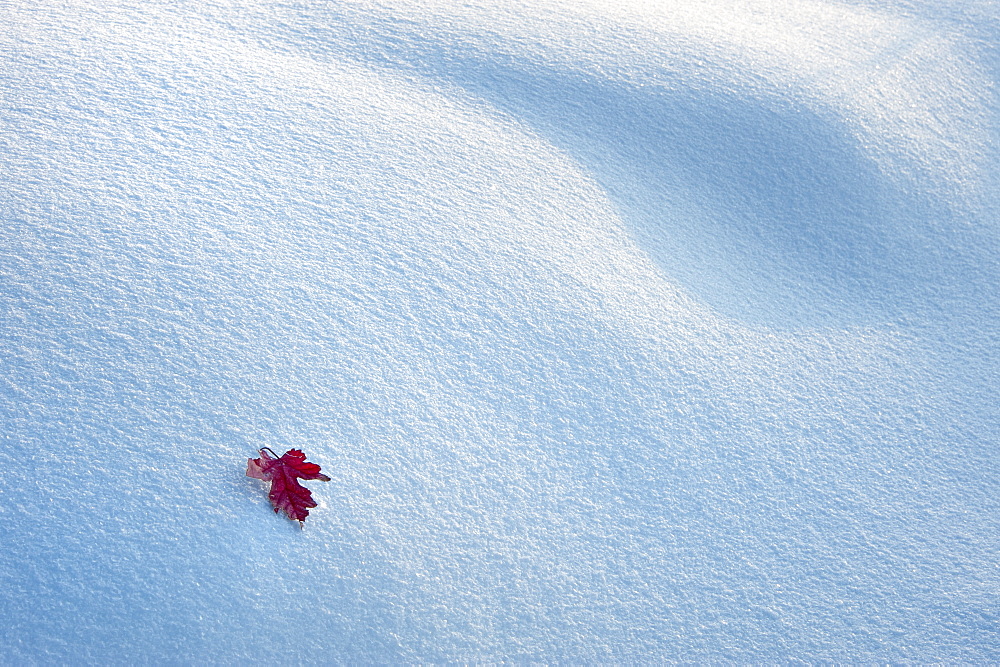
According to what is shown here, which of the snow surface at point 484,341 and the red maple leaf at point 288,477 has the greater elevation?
the snow surface at point 484,341

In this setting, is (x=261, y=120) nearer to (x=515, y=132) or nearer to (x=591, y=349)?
(x=515, y=132)

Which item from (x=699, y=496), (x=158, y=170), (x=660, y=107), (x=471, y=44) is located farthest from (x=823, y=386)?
(x=158, y=170)

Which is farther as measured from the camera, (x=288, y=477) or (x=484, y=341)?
(x=484, y=341)

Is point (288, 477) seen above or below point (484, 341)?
below
